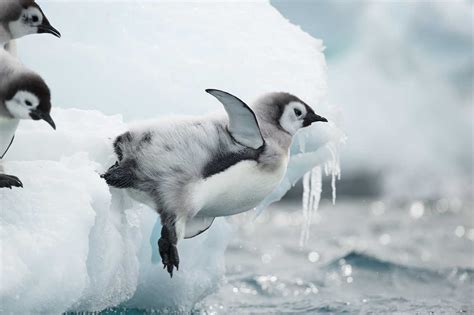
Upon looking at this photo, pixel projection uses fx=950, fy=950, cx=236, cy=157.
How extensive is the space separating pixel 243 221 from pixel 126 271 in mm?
1639

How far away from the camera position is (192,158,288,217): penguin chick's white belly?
3.76 m

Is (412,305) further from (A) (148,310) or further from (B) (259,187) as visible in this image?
(B) (259,187)

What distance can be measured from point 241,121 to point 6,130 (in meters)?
0.90

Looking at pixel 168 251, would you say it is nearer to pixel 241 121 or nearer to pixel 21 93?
pixel 241 121

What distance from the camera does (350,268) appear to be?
28.4 ft

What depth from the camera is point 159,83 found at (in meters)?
5.10

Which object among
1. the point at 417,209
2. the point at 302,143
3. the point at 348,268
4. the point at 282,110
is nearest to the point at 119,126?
the point at 282,110

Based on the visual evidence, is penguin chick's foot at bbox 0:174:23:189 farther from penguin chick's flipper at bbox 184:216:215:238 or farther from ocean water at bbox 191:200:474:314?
ocean water at bbox 191:200:474:314

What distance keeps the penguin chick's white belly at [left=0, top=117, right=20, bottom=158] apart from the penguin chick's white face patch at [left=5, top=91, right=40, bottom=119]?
3.8 inches

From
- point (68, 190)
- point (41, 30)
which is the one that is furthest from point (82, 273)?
point (41, 30)

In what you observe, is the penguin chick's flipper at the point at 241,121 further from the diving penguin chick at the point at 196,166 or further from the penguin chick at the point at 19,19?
the penguin chick at the point at 19,19

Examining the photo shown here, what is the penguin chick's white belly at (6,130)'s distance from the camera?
11.5 ft

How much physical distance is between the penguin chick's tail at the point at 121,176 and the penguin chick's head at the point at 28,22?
2.08 ft

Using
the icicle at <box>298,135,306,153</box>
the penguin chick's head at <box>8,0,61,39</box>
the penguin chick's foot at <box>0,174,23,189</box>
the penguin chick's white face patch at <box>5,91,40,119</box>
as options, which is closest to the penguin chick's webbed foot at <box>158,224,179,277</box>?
the penguin chick's foot at <box>0,174,23,189</box>
